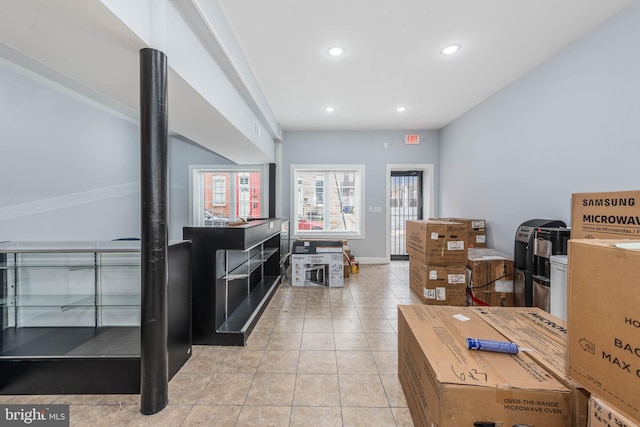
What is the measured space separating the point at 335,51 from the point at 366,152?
3.09 meters

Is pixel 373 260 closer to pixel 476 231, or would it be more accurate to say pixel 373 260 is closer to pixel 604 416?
pixel 476 231

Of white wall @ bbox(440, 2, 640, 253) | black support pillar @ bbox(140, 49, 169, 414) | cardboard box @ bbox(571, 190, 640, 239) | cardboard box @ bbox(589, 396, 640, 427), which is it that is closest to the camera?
cardboard box @ bbox(589, 396, 640, 427)

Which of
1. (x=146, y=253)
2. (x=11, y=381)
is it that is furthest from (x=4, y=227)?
(x=146, y=253)

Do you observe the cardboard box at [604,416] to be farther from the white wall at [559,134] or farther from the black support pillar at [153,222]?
the white wall at [559,134]

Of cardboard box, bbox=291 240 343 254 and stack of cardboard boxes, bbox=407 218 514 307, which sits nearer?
stack of cardboard boxes, bbox=407 218 514 307

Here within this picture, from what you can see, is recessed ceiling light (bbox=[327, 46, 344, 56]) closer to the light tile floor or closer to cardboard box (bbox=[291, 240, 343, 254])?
cardboard box (bbox=[291, 240, 343, 254])

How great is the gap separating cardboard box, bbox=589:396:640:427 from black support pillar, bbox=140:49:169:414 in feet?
6.62

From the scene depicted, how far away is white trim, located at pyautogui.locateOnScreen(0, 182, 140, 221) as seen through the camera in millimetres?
2747

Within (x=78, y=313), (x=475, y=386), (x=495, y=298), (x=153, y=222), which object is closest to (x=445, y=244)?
(x=495, y=298)

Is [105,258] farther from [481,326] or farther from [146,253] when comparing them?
[481,326]

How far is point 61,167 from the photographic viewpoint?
3.29 metres

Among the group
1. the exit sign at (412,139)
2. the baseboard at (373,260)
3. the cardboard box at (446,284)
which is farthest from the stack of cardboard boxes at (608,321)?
the exit sign at (412,139)

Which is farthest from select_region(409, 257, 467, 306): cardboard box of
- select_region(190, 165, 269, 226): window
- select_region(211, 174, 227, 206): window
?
select_region(211, 174, 227, 206): window

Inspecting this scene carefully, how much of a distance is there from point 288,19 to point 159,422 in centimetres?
316
